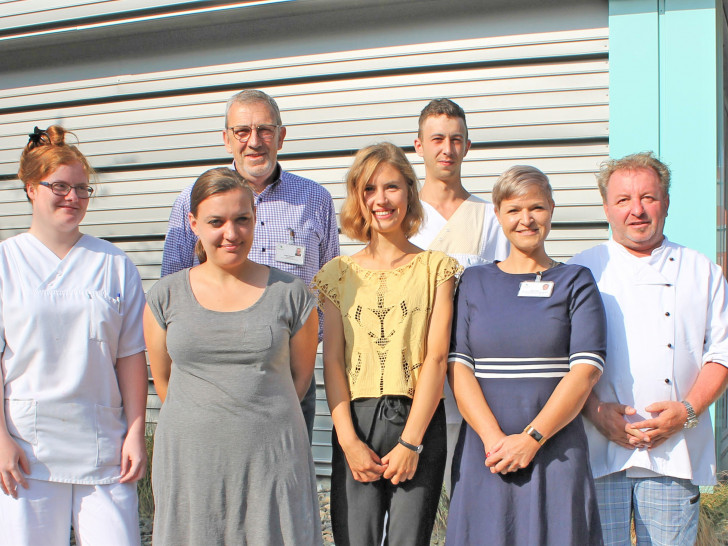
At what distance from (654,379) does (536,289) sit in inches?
21.7

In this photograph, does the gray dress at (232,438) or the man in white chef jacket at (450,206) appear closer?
the gray dress at (232,438)

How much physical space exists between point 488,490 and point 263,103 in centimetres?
185

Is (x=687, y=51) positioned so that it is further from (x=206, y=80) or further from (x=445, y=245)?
(x=206, y=80)

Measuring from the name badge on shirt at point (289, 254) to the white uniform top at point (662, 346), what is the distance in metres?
1.31

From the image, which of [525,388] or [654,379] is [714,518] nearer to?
[654,379]

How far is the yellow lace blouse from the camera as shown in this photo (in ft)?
8.34

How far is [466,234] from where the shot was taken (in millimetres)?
3092

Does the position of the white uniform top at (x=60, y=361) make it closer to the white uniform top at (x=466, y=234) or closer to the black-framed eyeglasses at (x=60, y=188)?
the black-framed eyeglasses at (x=60, y=188)

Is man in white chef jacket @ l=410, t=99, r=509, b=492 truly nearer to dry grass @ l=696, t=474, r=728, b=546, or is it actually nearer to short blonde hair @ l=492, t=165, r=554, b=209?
short blonde hair @ l=492, t=165, r=554, b=209

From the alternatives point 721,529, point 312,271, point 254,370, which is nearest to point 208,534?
point 254,370

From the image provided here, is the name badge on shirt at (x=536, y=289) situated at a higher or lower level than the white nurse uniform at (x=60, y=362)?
higher

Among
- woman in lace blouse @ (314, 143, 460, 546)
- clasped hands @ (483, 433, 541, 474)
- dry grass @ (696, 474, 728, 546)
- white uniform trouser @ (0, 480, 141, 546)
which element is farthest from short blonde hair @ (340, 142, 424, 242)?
dry grass @ (696, 474, 728, 546)

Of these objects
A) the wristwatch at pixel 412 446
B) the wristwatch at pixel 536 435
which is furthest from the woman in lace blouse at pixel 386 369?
the wristwatch at pixel 536 435

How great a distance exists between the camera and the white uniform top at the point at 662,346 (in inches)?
99.8
